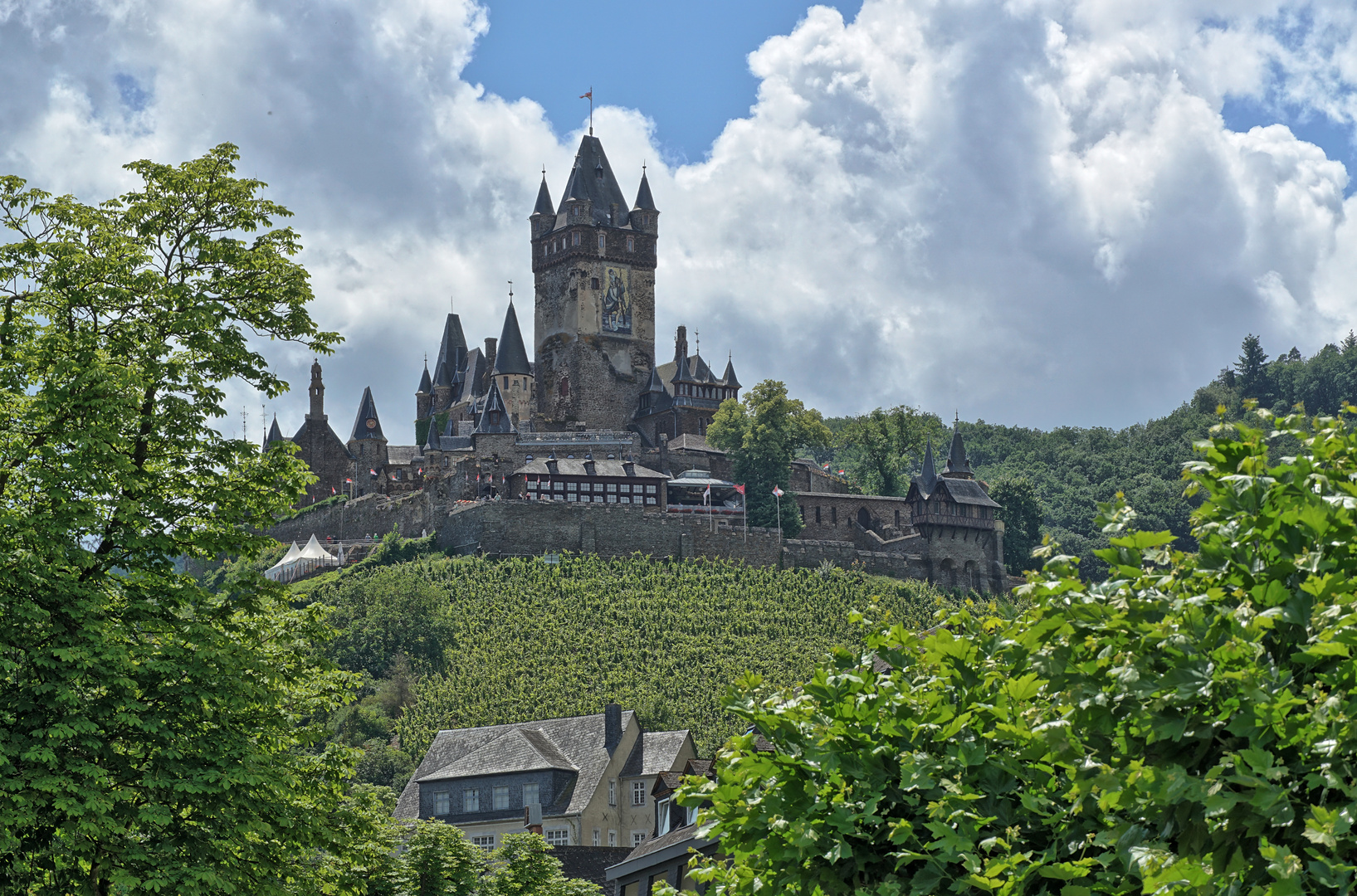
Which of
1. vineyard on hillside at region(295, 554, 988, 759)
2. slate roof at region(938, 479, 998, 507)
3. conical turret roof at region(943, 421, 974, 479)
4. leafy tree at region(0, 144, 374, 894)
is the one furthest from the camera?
conical turret roof at region(943, 421, 974, 479)

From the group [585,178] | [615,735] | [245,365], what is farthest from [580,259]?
[245,365]

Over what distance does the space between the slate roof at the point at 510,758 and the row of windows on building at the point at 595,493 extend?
3694 centimetres

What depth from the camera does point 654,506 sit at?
321ft

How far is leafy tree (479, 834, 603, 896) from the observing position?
37000mm

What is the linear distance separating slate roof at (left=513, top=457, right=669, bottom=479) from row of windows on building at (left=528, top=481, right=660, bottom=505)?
777mm

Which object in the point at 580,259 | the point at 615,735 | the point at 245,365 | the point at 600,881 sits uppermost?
the point at 580,259

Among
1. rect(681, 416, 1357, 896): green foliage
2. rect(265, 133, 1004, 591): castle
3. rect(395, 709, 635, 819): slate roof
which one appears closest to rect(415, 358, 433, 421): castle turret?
rect(265, 133, 1004, 591): castle

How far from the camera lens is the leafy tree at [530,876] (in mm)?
37000

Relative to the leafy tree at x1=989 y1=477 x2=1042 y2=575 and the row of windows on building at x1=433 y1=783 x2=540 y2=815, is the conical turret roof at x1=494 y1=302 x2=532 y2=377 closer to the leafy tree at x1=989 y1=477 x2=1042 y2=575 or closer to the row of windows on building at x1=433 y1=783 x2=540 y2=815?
the leafy tree at x1=989 y1=477 x2=1042 y2=575

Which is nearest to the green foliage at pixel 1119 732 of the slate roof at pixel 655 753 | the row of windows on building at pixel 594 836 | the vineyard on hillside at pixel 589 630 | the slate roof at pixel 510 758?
the row of windows on building at pixel 594 836

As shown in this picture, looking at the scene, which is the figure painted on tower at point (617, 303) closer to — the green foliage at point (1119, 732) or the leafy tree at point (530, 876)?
the leafy tree at point (530, 876)

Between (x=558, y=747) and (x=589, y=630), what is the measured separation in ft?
71.0

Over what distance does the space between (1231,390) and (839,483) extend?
263 feet

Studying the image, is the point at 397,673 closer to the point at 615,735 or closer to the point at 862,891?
the point at 615,735
